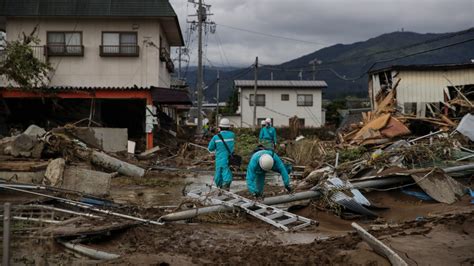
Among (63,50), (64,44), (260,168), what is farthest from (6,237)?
(64,44)

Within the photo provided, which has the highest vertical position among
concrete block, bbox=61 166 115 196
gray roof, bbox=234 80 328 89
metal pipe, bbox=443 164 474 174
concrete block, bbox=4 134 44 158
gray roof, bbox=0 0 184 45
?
gray roof, bbox=0 0 184 45

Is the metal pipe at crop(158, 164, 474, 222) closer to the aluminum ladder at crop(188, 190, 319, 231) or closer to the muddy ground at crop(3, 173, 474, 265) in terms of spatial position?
the muddy ground at crop(3, 173, 474, 265)

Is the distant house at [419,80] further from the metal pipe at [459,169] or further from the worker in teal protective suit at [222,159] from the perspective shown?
the worker in teal protective suit at [222,159]

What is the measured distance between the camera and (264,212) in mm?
8688

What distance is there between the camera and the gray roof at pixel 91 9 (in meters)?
22.7

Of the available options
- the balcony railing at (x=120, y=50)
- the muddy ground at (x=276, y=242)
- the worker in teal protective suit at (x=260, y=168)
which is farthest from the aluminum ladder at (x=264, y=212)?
the balcony railing at (x=120, y=50)

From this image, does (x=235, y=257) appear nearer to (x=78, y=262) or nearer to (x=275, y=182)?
(x=78, y=262)

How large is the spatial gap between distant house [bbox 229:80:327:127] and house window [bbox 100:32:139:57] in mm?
26490

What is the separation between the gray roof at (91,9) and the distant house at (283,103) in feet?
88.2

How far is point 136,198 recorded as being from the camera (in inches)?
474

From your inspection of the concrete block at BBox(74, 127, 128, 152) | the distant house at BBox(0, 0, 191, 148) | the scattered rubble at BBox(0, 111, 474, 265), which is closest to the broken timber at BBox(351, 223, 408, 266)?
the scattered rubble at BBox(0, 111, 474, 265)

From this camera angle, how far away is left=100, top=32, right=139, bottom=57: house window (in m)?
23.2

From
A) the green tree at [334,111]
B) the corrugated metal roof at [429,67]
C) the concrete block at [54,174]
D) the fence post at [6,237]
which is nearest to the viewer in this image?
the fence post at [6,237]

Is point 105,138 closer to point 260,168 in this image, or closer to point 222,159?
point 222,159
